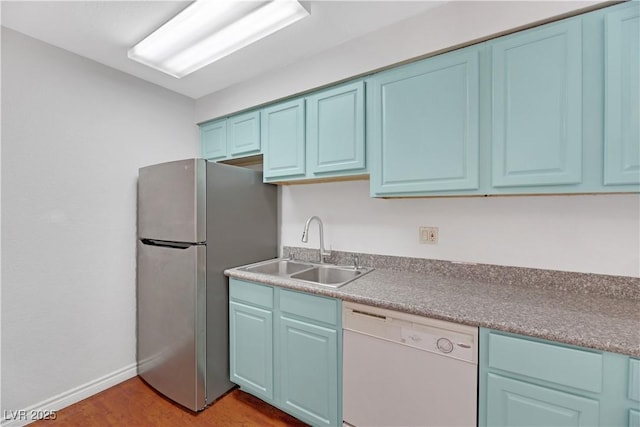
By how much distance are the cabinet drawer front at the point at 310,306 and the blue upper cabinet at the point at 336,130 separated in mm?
811

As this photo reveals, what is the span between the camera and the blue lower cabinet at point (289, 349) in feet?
4.80

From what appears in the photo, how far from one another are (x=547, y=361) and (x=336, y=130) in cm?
152

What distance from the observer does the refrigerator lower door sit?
5.80 ft

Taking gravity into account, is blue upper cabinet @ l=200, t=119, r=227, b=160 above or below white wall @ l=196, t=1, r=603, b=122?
below

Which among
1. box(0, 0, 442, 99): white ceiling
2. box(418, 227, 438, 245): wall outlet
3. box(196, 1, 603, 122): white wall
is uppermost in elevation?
box(0, 0, 442, 99): white ceiling

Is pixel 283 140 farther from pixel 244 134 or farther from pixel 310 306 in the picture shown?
pixel 310 306

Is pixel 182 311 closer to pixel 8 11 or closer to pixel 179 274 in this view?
pixel 179 274

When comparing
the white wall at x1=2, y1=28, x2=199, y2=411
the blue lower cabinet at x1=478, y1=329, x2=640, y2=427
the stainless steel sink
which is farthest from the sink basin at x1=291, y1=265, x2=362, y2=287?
the white wall at x1=2, y1=28, x2=199, y2=411

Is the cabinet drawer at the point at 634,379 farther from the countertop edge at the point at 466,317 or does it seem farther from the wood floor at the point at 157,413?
the wood floor at the point at 157,413

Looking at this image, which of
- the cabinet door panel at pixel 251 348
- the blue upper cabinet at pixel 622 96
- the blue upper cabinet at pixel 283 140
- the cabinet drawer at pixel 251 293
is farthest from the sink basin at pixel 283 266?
the blue upper cabinet at pixel 622 96

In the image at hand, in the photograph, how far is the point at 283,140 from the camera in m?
2.03

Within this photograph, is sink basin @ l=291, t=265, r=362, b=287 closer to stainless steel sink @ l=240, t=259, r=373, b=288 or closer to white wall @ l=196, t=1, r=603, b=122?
stainless steel sink @ l=240, t=259, r=373, b=288

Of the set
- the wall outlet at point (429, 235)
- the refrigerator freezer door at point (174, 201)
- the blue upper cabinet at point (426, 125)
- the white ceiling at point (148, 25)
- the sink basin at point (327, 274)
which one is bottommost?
the sink basin at point (327, 274)

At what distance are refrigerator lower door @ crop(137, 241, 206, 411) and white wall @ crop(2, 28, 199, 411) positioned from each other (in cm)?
24
